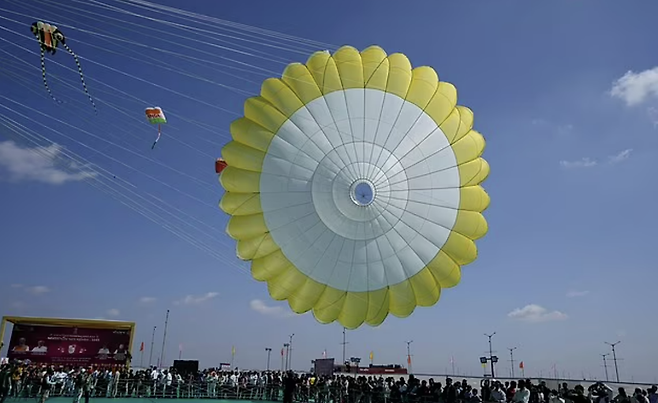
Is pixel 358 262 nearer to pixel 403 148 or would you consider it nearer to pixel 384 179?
pixel 384 179

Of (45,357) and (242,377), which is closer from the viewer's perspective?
(242,377)

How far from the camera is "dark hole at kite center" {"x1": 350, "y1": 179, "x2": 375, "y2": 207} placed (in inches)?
470


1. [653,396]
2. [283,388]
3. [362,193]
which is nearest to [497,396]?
[653,396]

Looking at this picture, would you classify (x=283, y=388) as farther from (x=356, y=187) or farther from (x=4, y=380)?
(x=356, y=187)

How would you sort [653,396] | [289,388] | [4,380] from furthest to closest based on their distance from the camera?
[289,388] → [4,380] → [653,396]

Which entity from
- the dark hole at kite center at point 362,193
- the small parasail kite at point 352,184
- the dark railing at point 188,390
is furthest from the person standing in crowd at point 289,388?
the dark hole at kite center at point 362,193

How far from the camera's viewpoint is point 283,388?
19.8 meters

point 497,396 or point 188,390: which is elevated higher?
point 497,396

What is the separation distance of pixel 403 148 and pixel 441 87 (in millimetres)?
1879

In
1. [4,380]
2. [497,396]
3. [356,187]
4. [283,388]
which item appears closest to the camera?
[356,187]

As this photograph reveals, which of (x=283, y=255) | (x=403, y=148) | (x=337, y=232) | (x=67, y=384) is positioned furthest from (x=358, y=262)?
(x=67, y=384)

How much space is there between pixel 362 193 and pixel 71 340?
2145 centimetres

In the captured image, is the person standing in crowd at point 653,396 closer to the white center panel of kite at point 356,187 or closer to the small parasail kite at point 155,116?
the white center panel of kite at point 356,187

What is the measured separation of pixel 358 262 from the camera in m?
12.6
